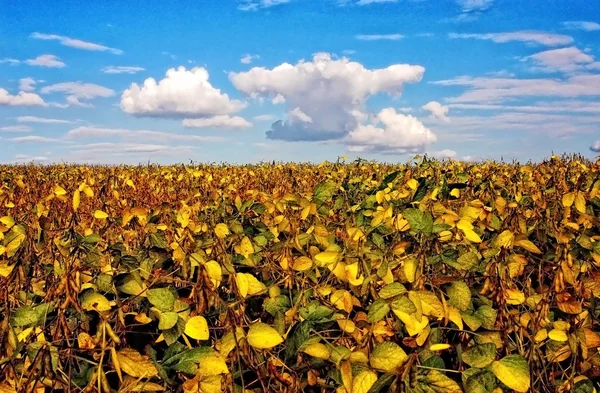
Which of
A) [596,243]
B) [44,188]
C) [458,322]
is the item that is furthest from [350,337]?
[44,188]

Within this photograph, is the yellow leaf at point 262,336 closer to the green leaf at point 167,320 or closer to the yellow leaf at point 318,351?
the yellow leaf at point 318,351

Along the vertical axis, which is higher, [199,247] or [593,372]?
[199,247]

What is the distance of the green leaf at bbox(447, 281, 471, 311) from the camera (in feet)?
5.58

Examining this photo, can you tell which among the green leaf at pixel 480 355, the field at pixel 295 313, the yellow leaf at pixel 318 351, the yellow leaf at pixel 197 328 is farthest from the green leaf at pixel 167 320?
the green leaf at pixel 480 355

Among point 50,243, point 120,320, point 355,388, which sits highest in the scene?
point 50,243

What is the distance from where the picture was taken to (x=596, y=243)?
7.91ft

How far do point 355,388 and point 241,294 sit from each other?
40cm

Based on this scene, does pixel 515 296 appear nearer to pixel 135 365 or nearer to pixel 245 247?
pixel 245 247

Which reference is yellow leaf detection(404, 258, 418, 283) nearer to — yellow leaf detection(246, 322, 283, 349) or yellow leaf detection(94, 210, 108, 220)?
yellow leaf detection(246, 322, 283, 349)

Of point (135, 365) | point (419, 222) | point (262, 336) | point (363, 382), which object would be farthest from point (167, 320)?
point (419, 222)

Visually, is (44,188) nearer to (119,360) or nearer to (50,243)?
(50,243)

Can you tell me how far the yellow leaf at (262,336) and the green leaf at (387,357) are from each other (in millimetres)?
230

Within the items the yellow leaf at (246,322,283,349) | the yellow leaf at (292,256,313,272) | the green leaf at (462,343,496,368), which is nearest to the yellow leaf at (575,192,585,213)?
the green leaf at (462,343,496,368)

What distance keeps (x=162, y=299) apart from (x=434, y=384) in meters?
0.74
